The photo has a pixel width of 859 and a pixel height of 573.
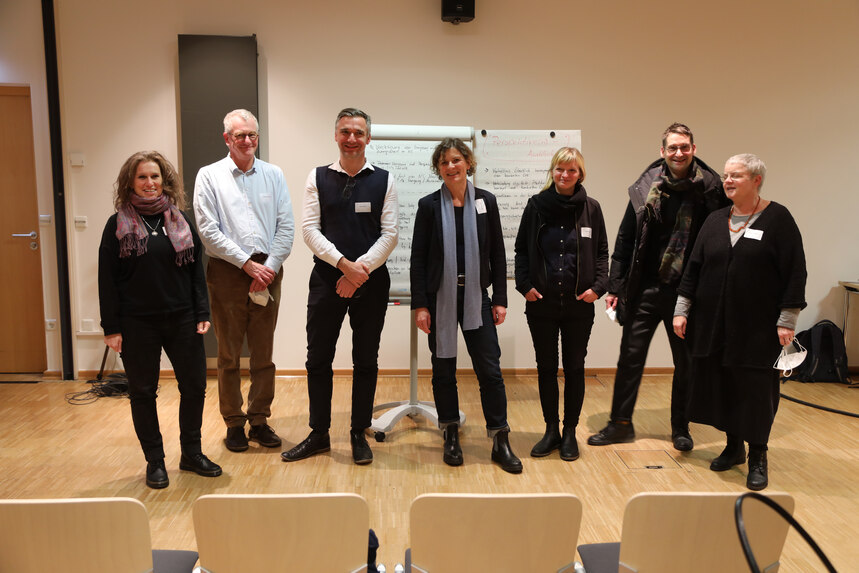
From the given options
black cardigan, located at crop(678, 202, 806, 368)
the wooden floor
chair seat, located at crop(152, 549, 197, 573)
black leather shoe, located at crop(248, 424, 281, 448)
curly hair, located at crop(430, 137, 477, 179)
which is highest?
curly hair, located at crop(430, 137, 477, 179)

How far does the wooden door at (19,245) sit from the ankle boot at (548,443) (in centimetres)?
384

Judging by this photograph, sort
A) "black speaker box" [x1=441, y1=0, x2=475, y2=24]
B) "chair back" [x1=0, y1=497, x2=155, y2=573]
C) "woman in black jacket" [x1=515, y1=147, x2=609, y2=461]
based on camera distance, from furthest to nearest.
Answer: "black speaker box" [x1=441, y1=0, x2=475, y2=24], "woman in black jacket" [x1=515, y1=147, x2=609, y2=461], "chair back" [x1=0, y1=497, x2=155, y2=573]

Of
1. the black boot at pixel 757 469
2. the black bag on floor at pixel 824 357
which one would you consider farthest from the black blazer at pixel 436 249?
the black bag on floor at pixel 824 357

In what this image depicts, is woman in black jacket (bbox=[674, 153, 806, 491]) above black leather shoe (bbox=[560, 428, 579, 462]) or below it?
above

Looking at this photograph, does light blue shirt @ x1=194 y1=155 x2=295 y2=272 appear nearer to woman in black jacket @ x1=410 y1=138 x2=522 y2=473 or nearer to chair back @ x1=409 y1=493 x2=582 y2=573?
woman in black jacket @ x1=410 y1=138 x2=522 y2=473

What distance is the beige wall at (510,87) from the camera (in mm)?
4664

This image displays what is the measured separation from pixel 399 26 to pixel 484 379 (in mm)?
2784

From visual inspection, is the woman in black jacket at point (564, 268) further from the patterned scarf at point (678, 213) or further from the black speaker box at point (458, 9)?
the black speaker box at point (458, 9)

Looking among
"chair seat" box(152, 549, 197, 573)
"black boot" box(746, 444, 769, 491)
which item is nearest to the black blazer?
"black boot" box(746, 444, 769, 491)

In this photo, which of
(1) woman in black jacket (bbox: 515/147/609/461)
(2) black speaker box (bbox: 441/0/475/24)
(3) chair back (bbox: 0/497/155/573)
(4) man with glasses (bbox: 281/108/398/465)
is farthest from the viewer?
(2) black speaker box (bbox: 441/0/475/24)

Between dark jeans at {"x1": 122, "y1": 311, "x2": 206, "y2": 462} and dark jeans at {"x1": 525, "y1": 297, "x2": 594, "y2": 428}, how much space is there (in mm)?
1640

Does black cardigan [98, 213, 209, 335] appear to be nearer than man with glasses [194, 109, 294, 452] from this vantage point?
Yes

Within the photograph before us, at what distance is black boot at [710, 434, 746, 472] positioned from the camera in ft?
10.9

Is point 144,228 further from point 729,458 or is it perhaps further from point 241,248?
point 729,458
